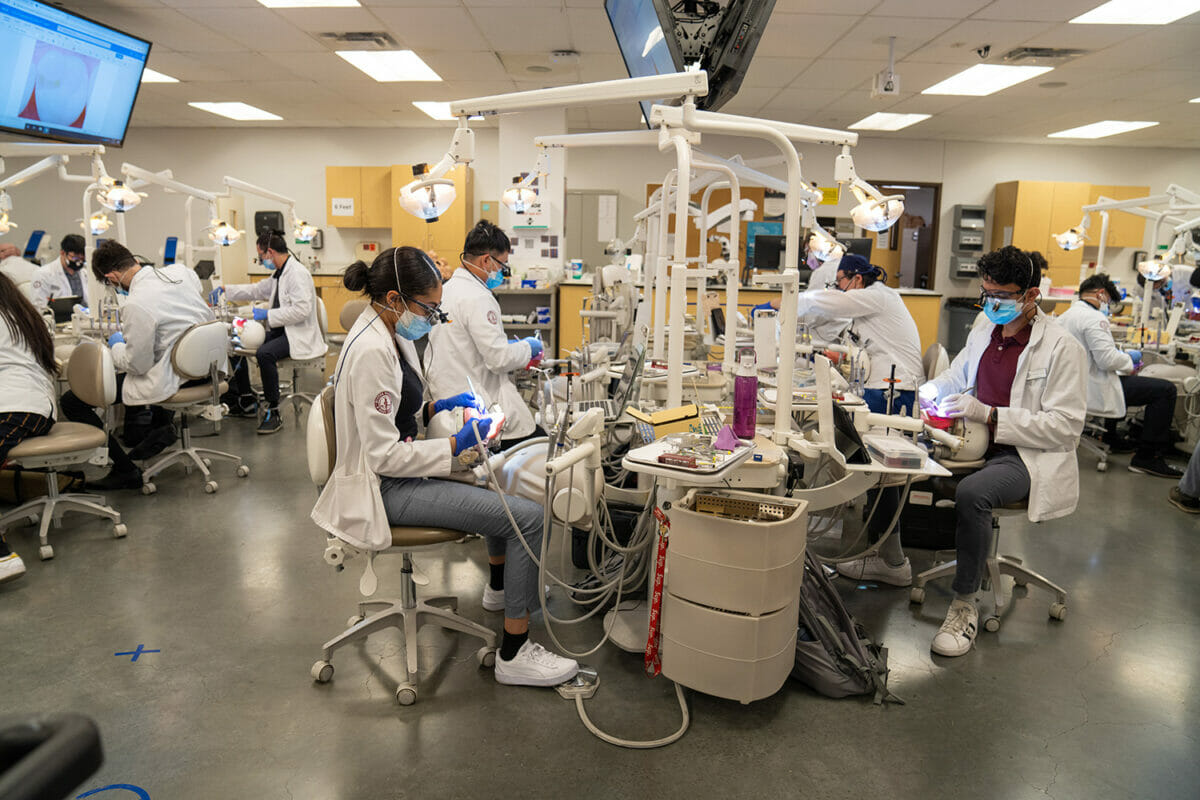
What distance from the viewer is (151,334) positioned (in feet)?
12.4

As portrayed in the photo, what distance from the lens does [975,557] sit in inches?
99.6

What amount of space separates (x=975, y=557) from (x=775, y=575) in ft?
3.32

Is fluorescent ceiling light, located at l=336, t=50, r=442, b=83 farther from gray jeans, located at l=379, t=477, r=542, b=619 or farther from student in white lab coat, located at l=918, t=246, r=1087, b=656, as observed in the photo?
student in white lab coat, located at l=918, t=246, r=1087, b=656

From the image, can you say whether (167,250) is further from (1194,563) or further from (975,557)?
(1194,563)

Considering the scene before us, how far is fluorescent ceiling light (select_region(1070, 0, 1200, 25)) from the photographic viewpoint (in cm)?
447

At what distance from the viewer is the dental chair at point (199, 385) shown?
3.87 metres

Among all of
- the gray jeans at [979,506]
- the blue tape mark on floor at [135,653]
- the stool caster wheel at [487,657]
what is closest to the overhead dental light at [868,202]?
the gray jeans at [979,506]

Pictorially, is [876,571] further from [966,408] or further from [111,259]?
[111,259]

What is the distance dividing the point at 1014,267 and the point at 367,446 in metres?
2.31

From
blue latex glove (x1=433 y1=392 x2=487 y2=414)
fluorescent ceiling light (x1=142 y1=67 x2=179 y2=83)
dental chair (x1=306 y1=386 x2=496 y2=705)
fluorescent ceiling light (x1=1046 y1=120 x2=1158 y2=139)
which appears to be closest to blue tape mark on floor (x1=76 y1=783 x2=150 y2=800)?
dental chair (x1=306 y1=386 x2=496 y2=705)

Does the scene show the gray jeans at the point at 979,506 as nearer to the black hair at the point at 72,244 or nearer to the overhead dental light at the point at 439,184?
the overhead dental light at the point at 439,184

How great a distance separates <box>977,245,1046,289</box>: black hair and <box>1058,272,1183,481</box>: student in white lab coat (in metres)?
1.90

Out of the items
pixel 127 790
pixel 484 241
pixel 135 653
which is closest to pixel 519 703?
pixel 127 790

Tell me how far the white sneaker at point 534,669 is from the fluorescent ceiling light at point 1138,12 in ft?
16.6
